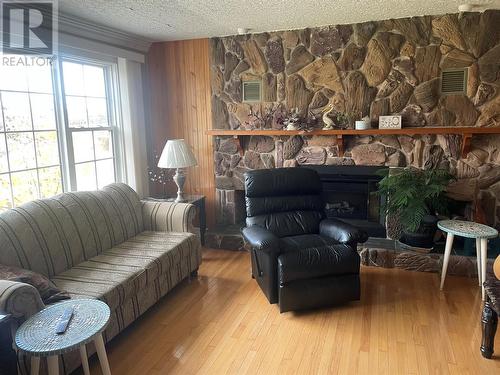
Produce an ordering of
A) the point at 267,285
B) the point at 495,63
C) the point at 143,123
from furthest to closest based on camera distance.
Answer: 1. the point at 143,123
2. the point at 495,63
3. the point at 267,285

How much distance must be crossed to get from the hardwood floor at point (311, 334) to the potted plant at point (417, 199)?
1.45 feet

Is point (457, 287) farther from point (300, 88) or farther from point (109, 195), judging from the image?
point (109, 195)

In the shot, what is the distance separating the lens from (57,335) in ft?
5.40

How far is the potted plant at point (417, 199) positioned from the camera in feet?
10.6

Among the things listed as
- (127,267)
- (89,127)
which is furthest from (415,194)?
(89,127)

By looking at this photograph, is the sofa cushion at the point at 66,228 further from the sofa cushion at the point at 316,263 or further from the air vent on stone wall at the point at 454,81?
the air vent on stone wall at the point at 454,81

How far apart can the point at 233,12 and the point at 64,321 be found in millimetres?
2574

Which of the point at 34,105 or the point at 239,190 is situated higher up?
the point at 34,105


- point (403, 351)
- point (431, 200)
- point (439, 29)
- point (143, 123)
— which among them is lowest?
point (403, 351)

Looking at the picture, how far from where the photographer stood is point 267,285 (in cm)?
277

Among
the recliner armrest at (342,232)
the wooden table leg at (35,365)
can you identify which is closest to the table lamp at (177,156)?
the recliner armrest at (342,232)

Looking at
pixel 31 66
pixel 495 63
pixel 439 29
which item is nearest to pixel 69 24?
pixel 31 66

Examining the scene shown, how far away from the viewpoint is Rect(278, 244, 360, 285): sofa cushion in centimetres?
261

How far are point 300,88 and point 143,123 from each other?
1.80 metres
